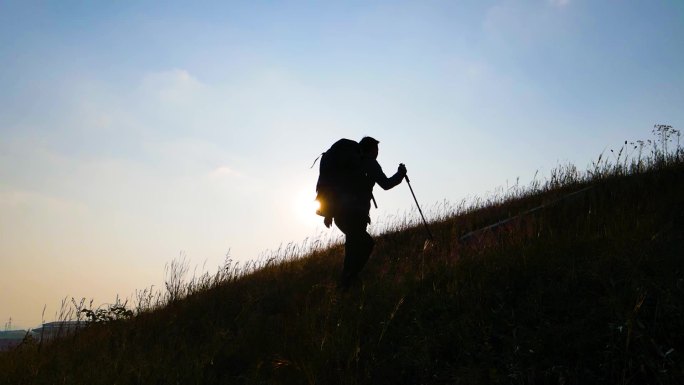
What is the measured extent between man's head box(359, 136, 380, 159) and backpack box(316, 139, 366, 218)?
5.8 inches

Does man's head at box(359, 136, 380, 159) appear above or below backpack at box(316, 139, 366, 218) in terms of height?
above

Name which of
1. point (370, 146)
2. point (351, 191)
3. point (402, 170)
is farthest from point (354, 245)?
point (370, 146)

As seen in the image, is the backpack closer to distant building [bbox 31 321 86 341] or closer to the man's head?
the man's head

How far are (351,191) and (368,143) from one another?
70 centimetres

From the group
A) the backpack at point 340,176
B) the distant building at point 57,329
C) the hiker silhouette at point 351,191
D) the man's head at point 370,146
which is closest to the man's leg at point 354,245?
the hiker silhouette at point 351,191

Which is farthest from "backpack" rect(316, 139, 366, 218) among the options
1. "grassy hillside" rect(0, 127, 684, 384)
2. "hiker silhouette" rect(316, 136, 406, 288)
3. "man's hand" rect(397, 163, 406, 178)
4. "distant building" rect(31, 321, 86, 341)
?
"distant building" rect(31, 321, 86, 341)

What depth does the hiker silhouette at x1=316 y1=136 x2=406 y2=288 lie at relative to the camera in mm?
5586

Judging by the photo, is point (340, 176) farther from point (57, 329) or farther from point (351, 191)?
point (57, 329)

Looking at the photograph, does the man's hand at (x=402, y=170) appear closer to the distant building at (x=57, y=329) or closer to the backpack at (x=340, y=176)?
the backpack at (x=340, y=176)

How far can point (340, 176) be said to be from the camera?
18.6 ft

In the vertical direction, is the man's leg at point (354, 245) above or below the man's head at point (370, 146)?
below

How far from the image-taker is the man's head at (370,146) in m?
5.85

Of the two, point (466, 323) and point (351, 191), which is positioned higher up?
point (351, 191)

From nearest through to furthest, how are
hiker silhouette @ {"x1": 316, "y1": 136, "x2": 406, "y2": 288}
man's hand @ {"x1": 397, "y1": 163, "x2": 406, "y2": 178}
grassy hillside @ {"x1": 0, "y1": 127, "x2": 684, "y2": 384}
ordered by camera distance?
grassy hillside @ {"x1": 0, "y1": 127, "x2": 684, "y2": 384} < hiker silhouette @ {"x1": 316, "y1": 136, "x2": 406, "y2": 288} < man's hand @ {"x1": 397, "y1": 163, "x2": 406, "y2": 178}
